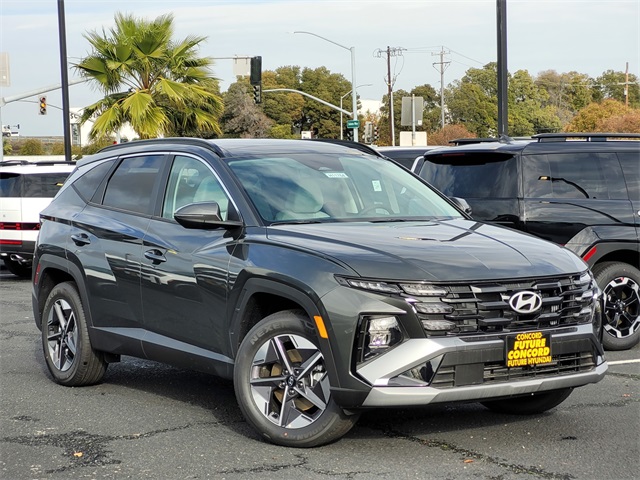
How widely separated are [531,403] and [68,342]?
3529 mm

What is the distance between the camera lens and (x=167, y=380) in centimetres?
814

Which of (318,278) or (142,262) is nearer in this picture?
(318,278)

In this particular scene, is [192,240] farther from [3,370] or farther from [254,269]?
[3,370]

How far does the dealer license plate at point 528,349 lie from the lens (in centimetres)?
554

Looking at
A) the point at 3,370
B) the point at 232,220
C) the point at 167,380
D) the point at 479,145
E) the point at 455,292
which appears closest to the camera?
the point at 455,292

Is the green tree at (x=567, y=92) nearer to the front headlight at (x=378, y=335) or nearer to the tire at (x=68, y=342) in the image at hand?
the tire at (x=68, y=342)

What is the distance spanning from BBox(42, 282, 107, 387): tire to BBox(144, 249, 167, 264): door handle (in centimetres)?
106

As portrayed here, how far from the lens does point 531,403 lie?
6574 millimetres

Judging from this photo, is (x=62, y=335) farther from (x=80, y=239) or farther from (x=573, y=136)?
(x=573, y=136)

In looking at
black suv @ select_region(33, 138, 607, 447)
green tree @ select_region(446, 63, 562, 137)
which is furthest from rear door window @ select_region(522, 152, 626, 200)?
green tree @ select_region(446, 63, 562, 137)

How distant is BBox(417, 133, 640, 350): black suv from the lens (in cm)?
945

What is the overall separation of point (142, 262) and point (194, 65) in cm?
2239

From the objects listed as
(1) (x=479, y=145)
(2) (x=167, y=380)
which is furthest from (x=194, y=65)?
(2) (x=167, y=380)

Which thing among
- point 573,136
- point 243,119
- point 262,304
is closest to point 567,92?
point 243,119
